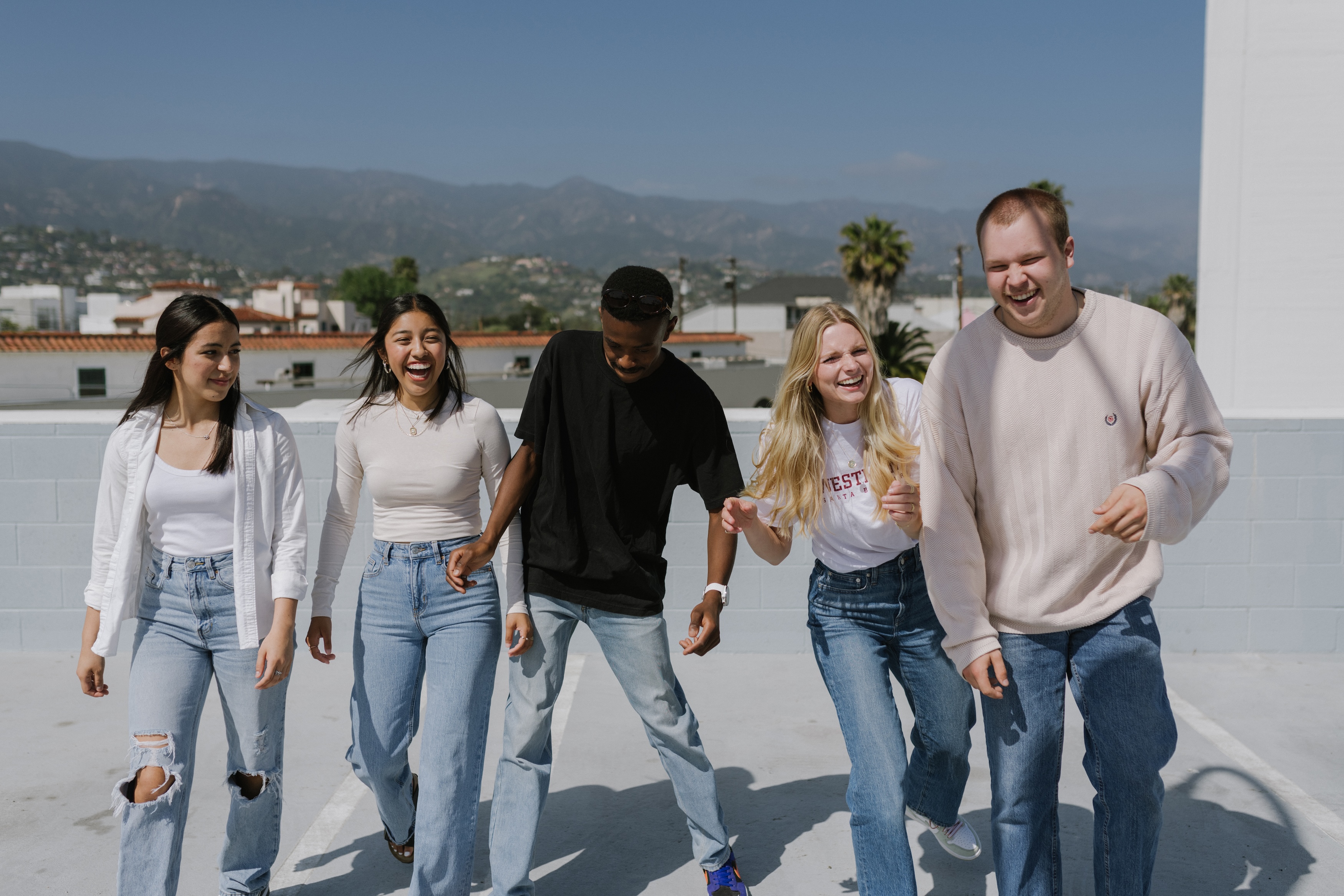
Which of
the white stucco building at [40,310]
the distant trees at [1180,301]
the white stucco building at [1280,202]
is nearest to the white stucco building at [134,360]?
the white stucco building at [1280,202]

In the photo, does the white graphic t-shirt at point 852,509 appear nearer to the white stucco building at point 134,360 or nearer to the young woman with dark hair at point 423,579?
the young woman with dark hair at point 423,579

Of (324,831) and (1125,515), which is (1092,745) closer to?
(1125,515)

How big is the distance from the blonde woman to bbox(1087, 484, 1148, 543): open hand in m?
0.62

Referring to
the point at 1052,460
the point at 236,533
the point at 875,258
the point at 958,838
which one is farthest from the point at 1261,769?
the point at 875,258

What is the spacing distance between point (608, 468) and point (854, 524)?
0.72 metres

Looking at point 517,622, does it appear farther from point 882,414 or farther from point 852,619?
point 882,414

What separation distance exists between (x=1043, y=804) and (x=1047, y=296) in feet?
4.09

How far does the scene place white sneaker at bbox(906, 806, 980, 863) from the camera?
3.19m

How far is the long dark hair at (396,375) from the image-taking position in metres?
2.98

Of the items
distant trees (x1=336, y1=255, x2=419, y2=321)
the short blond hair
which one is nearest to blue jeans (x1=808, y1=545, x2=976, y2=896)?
the short blond hair

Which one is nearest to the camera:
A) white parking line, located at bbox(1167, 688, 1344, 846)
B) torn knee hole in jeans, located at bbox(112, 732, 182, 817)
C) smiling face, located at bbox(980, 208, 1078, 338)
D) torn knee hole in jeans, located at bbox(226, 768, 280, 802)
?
smiling face, located at bbox(980, 208, 1078, 338)

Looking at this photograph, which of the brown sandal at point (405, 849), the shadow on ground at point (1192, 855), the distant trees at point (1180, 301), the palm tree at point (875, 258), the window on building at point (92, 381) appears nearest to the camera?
the shadow on ground at point (1192, 855)

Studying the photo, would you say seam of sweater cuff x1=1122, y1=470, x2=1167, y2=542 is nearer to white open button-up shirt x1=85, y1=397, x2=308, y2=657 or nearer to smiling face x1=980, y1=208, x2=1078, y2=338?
smiling face x1=980, y1=208, x2=1078, y2=338

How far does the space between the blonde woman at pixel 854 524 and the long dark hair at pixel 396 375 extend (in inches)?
36.4
